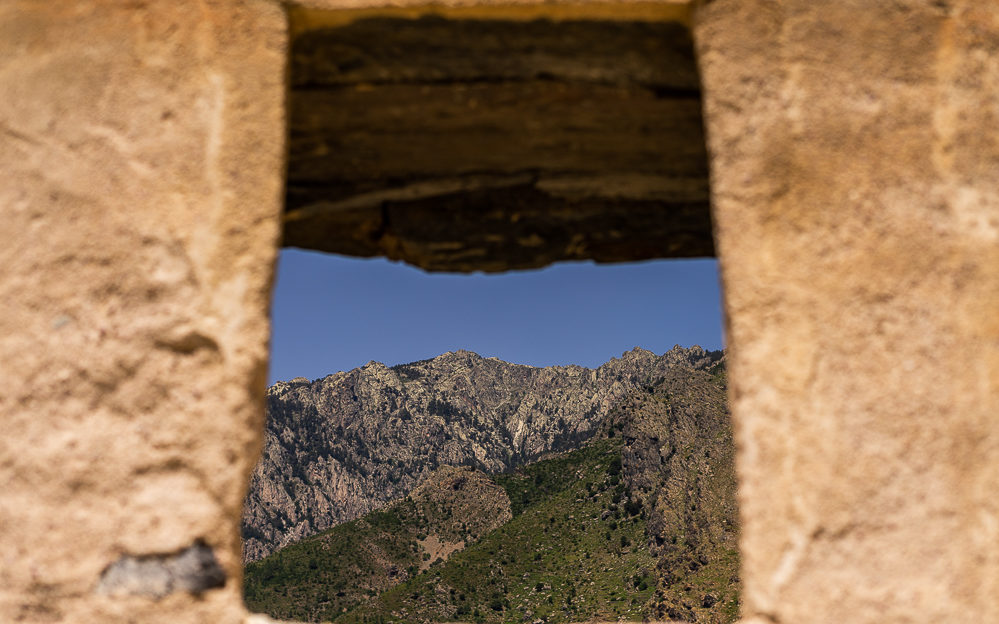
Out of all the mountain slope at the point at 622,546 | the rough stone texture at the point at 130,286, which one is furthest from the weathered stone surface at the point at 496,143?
the mountain slope at the point at 622,546

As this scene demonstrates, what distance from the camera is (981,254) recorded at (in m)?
1.65

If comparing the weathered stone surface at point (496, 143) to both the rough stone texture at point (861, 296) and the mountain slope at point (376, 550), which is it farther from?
the mountain slope at point (376, 550)

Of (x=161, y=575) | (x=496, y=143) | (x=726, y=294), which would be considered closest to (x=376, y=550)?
(x=496, y=143)

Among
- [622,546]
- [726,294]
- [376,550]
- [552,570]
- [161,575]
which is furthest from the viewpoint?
[376,550]

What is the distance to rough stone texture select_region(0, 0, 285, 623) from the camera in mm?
1565

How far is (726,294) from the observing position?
1666 millimetres

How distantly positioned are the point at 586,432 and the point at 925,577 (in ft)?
250

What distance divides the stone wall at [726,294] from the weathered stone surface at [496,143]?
19cm

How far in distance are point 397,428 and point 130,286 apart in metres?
83.3

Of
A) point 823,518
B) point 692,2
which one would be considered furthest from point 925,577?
point 692,2

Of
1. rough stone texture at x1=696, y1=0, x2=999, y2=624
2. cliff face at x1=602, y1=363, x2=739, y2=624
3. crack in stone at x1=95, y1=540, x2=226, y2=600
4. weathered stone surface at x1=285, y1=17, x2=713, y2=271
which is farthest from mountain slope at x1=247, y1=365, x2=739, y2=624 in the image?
crack in stone at x1=95, y1=540, x2=226, y2=600

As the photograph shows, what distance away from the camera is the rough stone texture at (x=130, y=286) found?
1565mm

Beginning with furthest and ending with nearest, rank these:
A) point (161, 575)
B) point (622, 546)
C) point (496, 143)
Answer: point (622, 546), point (496, 143), point (161, 575)

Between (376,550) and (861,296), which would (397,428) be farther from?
(861,296)
